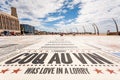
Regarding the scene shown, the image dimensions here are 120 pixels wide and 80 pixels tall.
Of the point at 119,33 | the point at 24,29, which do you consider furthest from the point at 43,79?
the point at 24,29

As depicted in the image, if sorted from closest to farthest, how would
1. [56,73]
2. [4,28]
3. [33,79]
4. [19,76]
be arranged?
[33,79] < [19,76] < [56,73] < [4,28]

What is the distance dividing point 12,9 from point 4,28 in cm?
6196

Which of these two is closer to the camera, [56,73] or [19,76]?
[19,76]

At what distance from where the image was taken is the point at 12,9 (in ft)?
506

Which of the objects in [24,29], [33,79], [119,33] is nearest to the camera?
[33,79]

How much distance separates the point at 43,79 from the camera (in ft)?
15.5

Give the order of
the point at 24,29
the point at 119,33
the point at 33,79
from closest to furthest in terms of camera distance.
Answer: the point at 33,79 < the point at 119,33 < the point at 24,29

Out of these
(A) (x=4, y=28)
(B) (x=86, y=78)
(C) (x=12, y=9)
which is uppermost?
(C) (x=12, y=9)

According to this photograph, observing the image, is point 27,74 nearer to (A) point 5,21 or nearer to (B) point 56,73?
(B) point 56,73

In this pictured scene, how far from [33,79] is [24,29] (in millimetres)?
149920

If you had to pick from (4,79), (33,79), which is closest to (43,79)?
(33,79)

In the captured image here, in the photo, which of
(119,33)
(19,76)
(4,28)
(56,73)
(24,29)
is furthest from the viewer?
(24,29)

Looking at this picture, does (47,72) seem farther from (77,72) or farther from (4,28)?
(4,28)

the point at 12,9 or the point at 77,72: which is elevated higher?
the point at 12,9
